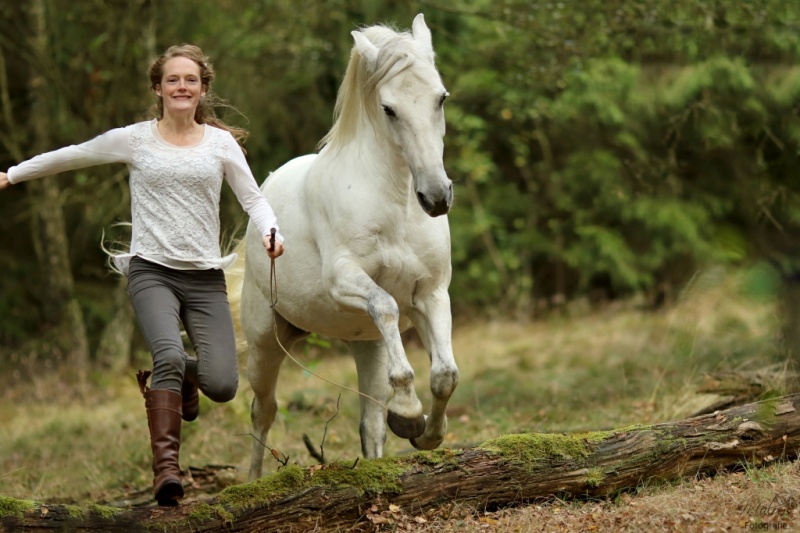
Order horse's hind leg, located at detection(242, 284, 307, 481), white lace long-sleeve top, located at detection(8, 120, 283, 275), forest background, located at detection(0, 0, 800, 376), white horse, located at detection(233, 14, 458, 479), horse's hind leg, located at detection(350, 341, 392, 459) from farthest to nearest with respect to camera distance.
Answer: forest background, located at detection(0, 0, 800, 376) < horse's hind leg, located at detection(242, 284, 307, 481) < horse's hind leg, located at detection(350, 341, 392, 459) < white lace long-sleeve top, located at detection(8, 120, 283, 275) < white horse, located at detection(233, 14, 458, 479)

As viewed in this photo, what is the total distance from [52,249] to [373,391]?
8.85 m

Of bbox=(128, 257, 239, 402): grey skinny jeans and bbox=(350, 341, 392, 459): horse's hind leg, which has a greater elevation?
bbox=(128, 257, 239, 402): grey skinny jeans

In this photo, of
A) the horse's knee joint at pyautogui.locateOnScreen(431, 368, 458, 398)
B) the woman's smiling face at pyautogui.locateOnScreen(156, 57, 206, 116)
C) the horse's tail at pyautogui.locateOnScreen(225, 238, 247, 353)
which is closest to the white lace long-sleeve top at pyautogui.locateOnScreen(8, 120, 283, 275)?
the woman's smiling face at pyautogui.locateOnScreen(156, 57, 206, 116)

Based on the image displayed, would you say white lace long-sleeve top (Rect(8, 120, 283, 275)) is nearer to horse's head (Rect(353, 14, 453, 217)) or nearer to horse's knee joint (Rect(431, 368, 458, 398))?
horse's head (Rect(353, 14, 453, 217))

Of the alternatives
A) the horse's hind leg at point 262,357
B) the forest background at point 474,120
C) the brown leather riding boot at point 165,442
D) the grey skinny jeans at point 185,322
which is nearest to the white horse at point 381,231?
the horse's hind leg at point 262,357

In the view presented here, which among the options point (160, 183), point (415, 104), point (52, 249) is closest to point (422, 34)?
point (415, 104)

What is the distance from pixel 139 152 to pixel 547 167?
12.7 metres

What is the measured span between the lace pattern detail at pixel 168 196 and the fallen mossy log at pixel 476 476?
1.20 meters

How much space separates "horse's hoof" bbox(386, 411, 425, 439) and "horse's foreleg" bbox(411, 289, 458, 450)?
164 millimetres

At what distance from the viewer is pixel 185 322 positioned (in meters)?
4.82

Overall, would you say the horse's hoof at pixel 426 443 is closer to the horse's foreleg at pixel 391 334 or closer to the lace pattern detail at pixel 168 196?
the horse's foreleg at pixel 391 334

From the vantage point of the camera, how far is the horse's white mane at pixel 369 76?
4664 millimetres

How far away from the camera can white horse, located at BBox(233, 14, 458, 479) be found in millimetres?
4512

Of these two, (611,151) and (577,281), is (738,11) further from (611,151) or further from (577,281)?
(577,281)
